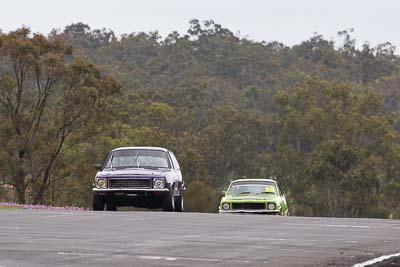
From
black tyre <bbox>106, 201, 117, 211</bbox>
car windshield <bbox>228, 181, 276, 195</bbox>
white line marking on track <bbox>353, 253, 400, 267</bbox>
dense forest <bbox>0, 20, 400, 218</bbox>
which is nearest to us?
white line marking on track <bbox>353, 253, 400, 267</bbox>

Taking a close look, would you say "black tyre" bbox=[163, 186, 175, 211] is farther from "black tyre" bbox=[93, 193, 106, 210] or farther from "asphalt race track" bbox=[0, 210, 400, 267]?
"asphalt race track" bbox=[0, 210, 400, 267]

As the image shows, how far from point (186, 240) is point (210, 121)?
75.8 m

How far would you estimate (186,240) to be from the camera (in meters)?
13.8

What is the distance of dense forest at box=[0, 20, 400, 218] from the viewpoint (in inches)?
2192

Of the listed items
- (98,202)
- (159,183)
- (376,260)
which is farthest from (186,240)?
(98,202)

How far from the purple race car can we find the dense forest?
11.9 m

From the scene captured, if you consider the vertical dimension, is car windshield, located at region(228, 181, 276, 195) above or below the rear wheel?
above

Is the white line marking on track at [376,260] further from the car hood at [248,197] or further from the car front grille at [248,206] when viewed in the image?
the car hood at [248,197]

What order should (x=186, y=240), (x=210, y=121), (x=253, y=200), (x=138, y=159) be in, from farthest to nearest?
(x=210, y=121) → (x=253, y=200) → (x=138, y=159) → (x=186, y=240)

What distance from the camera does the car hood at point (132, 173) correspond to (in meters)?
24.6

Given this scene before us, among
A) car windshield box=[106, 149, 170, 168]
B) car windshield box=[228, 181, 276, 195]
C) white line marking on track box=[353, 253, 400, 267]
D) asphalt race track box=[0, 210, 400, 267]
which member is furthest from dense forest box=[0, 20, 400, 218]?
white line marking on track box=[353, 253, 400, 267]

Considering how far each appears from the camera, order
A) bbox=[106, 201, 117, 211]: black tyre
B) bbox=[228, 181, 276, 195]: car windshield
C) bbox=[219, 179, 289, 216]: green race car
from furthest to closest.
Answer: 1. bbox=[228, 181, 276, 195]: car windshield
2. bbox=[219, 179, 289, 216]: green race car
3. bbox=[106, 201, 117, 211]: black tyre

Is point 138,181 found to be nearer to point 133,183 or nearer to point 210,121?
point 133,183

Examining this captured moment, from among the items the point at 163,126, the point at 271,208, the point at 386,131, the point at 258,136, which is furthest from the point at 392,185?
the point at 271,208
